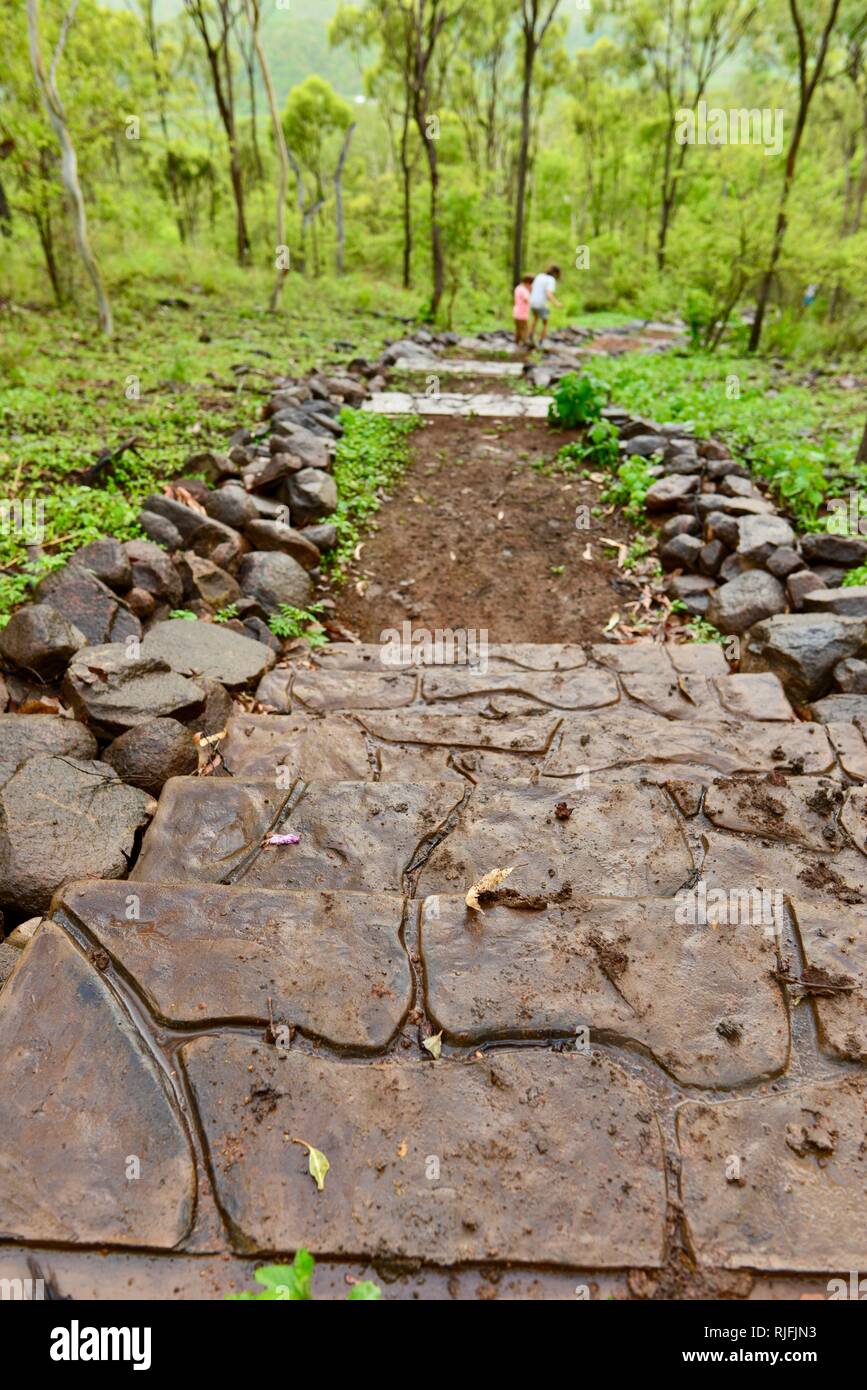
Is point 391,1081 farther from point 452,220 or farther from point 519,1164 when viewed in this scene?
point 452,220

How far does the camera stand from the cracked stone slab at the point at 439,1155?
1508 mm

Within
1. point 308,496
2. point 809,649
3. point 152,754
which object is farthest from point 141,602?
point 809,649

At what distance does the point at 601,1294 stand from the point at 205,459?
20.9 feet

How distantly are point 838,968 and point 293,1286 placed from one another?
1.46 meters

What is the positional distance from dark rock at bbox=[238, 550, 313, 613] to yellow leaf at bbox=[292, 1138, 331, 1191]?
3975mm

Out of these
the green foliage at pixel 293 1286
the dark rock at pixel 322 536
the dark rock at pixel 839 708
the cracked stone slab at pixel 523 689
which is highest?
the dark rock at pixel 322 536

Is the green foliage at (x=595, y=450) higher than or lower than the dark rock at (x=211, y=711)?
higher

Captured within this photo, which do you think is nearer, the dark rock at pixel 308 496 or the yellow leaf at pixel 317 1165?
the yellow leaf at pixel 317 1165

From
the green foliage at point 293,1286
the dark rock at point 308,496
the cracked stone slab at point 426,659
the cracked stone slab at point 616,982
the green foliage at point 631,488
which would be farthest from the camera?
the green foliage at point 631,488

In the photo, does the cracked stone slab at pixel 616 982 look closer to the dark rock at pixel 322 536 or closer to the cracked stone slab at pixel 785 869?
the cracked stone slab at pixel 785 869

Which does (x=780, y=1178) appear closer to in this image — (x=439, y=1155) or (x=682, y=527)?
(x=439, y=1155)

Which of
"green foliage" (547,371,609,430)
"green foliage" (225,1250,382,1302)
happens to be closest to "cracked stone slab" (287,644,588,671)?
"green foliage" (225,1250,382,1302)

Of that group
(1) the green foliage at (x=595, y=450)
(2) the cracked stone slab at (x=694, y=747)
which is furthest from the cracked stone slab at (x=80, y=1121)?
(1) the green foliage at (x=595, y=450)
